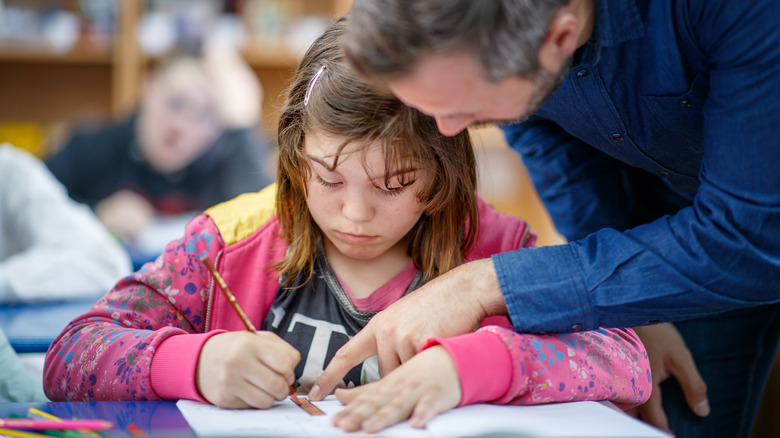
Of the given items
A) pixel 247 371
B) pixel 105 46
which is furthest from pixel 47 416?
pixel 105 46

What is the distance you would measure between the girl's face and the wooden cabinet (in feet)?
8.87

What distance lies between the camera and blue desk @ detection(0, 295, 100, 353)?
116 centimetres

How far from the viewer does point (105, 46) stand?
362 cm

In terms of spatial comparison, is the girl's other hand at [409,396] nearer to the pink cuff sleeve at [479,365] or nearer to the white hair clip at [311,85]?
the pink cuff sleeve at [479,365]

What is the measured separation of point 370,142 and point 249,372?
0.31 m

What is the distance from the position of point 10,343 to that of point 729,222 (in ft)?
3.26

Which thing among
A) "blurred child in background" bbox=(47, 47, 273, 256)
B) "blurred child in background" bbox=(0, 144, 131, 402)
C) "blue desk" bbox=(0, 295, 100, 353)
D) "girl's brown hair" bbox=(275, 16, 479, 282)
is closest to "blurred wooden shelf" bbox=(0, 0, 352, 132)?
"blurred child in background" bbox=(47, 47, 273, 256)

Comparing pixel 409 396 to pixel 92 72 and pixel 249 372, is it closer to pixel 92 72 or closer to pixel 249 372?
pixel 249 372

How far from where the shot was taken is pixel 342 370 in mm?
873

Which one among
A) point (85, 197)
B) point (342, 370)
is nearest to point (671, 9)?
point (342, 370)

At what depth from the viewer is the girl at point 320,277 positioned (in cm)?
84

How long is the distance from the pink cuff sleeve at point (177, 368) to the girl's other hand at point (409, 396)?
18cm

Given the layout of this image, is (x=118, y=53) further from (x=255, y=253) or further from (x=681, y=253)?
(x=681, y=253)

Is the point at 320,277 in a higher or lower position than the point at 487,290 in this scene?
lower
